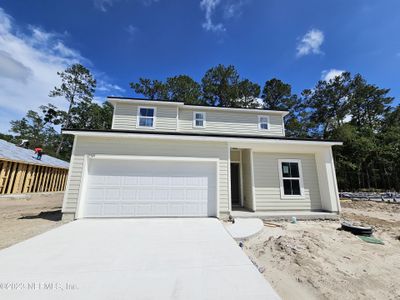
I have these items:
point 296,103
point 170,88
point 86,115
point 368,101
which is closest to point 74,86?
point 86,115

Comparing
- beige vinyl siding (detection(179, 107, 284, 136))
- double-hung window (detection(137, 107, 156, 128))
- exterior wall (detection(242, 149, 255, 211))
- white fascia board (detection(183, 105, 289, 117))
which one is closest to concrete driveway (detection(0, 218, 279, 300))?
exterior wall (detection(242, 149, 255, 211))

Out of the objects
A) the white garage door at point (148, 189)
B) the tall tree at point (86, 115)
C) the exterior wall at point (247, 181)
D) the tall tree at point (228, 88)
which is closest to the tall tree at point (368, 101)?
the tall tree at point (228, 88)

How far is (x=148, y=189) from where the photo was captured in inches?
252

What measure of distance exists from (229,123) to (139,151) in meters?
7.25

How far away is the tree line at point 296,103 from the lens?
21.9m

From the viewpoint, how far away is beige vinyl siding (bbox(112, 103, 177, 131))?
1094 cm

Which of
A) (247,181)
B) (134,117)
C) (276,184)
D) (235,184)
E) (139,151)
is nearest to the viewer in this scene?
(139,151)

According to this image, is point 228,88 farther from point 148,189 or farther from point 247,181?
point 148,189

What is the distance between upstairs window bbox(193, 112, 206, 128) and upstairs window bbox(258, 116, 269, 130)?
3.98m

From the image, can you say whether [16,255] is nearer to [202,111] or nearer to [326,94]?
[202,111]

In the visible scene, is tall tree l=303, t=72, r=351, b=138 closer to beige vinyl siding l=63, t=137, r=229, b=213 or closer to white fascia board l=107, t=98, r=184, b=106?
white fascia board l=107, t=98, r=184, b=106

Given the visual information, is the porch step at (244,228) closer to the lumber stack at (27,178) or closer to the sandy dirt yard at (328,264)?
the sandy dirt yard at (328,264)

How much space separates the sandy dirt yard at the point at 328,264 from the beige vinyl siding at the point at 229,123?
7662 millimetres

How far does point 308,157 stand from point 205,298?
7.87 metres
